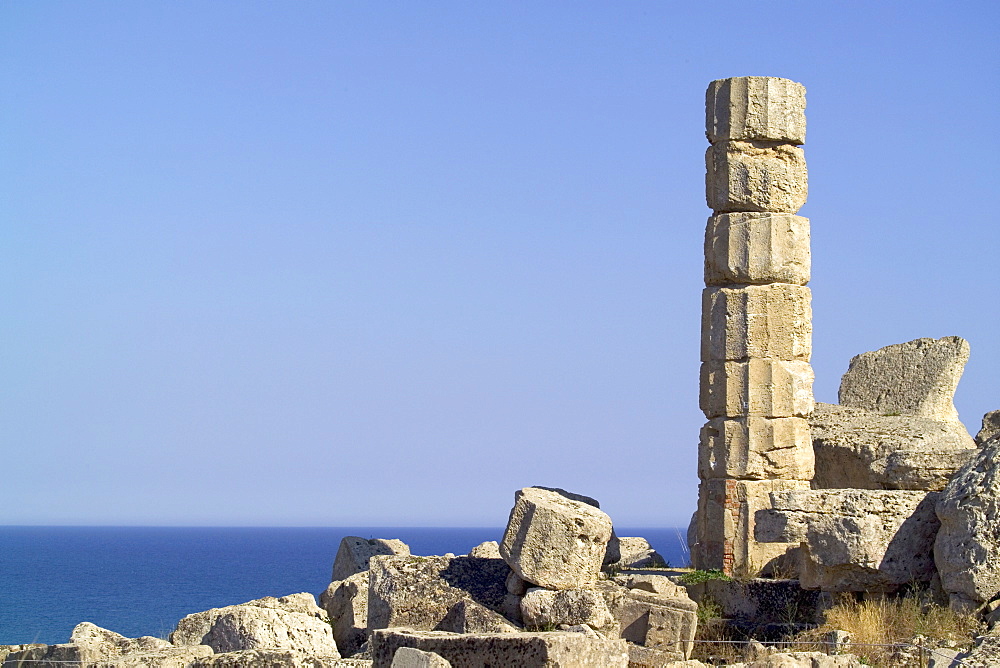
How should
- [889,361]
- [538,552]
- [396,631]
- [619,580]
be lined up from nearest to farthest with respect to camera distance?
[396,631], [538,552], [619,580], [889,361]

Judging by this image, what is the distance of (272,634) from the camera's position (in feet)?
32.6

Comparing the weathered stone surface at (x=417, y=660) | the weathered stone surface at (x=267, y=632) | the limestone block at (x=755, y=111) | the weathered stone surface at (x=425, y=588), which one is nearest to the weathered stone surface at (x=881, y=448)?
the limestone block at (x=755, y=111)

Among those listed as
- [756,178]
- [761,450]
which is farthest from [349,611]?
[756,178]

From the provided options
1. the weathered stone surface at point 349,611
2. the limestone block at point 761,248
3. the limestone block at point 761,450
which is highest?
the limestone block at point 761,248

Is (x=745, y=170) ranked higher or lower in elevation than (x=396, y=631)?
higher

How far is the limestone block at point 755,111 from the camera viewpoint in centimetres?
1578

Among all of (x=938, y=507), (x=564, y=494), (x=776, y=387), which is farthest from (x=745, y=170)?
(x=938, y=507)

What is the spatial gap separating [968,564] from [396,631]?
462 cm

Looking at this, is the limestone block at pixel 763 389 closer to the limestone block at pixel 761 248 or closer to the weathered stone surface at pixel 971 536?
the limestone block at pixel 761 248

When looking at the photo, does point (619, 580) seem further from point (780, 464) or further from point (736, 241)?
point (736, 241)

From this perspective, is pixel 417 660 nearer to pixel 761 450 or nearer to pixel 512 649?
pixel 512 649

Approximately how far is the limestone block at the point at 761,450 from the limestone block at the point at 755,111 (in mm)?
3294

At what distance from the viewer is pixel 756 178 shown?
15.7 meters

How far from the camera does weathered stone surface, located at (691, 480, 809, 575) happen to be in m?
15.1
